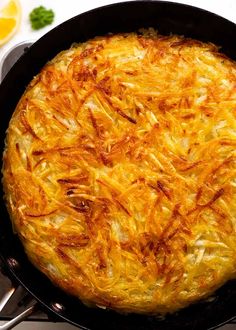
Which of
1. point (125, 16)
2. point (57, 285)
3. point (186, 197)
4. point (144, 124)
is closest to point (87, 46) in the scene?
point (125, 16)

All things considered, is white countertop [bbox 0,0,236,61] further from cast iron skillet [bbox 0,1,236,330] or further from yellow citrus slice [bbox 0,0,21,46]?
cast iron skillet [bbox 0,1,236,330]

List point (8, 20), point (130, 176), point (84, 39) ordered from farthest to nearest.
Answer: point (8, 20)
point (84, 39)
point (130, 176)

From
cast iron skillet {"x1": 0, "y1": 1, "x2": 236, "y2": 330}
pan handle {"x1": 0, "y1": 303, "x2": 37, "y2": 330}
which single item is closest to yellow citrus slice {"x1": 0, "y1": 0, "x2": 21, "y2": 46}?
cast iron skillet {"x1": 0, "y1": 1, "x2": 236, "y2": 330}

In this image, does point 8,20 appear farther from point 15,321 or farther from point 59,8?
point 15,321

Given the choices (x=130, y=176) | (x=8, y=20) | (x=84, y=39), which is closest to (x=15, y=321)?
(x=130, y=176)

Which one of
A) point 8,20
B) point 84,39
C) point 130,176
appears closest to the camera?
point 130,176

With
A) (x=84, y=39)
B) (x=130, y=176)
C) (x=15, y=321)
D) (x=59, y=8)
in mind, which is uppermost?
(x=84, y=39)

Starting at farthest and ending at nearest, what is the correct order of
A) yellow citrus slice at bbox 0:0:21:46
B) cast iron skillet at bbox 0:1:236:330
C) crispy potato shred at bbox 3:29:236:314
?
1. yellow citrus slice at bbox 0:0:21:46
2. cast iron skillet at bbox 0:1:236:330
3. crispy potato shred at bbox 3:29:236:314
